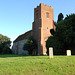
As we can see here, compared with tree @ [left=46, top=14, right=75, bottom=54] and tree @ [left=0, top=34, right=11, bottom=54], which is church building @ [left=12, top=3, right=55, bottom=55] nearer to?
tree @ [left=46, top=14, right=75, bottom=54]

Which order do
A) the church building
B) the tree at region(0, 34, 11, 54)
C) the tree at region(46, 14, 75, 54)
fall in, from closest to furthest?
the tree at region(46, 14, 75, 54) → the church building → the tree at region(0, 34, 11, 54)

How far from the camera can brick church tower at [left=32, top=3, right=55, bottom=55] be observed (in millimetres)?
40828

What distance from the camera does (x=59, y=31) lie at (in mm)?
24469

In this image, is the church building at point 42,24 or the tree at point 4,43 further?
the tree at point 4,43

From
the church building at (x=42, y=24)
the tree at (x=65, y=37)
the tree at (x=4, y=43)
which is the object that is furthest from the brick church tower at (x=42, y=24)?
the tree at (x=4, y=43)

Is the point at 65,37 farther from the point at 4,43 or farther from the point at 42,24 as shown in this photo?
the point at 4,43

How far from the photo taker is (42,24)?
42.8 meters

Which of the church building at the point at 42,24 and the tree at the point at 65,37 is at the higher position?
the church building at the point at 42,24

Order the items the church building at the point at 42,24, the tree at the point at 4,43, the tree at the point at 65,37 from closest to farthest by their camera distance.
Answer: the tree at the point at 65,37
the church building at the point at 42,24
the tree at the point at 4,43

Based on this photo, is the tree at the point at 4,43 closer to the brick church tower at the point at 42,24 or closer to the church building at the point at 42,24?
the church building at the point at 42,24

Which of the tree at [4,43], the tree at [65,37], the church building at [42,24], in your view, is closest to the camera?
the tree at [65,37]

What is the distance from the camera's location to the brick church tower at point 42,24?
40.8 m

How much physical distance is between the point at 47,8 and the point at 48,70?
4210 cm

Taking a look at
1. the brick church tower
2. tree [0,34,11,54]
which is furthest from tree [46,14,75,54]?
tree [0,34,11,54]
